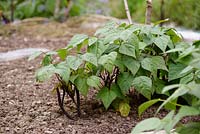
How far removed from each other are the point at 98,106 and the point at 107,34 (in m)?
0.39

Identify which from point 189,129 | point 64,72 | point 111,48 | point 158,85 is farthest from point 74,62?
point 189,129

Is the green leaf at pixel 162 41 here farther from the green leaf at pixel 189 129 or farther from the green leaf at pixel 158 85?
the green leaf at pixel 189 129

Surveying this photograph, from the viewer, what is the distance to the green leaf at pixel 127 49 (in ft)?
7.23

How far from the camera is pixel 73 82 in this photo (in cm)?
224

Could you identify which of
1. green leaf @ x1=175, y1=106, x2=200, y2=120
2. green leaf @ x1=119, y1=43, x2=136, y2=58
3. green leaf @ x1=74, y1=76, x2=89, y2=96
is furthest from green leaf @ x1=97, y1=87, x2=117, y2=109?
green leaf @ x1=175, y1=106, x2=200, y2=120

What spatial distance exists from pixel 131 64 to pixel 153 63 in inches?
4.1

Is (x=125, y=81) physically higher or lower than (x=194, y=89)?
lower

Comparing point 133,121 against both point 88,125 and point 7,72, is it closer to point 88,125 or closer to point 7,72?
point 88,125

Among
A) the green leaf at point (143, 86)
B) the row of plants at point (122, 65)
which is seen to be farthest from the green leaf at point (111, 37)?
the green leaf at point (143, 86)

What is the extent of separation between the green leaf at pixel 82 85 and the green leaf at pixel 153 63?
0.91 ft

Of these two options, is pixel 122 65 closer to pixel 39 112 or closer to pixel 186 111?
pixel 39 112

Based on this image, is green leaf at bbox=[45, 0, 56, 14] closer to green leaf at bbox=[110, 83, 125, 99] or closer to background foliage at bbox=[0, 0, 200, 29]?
background foliage at bbox=[0, 0, 200, 29]

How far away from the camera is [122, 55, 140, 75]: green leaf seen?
87.7 inches

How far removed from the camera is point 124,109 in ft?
7.64
